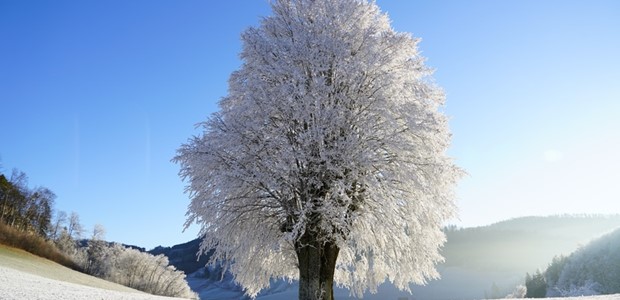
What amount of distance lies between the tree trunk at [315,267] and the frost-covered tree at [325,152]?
0.04m

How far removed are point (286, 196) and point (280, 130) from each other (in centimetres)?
247

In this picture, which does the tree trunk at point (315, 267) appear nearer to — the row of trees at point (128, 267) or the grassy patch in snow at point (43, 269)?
the grassy patch in snow at point (43, 269)

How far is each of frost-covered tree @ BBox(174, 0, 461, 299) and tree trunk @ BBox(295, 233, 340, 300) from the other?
43 mm

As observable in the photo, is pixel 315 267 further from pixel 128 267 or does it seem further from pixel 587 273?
pixel 587 273

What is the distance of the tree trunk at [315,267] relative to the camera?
55.1 ft

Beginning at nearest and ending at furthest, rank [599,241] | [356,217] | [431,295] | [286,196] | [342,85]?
[356,217] < [286,196] < [342,85] < [599,241] < [431,295]

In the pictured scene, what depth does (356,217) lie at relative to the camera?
615 inches

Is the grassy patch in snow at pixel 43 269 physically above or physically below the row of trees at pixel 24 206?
below

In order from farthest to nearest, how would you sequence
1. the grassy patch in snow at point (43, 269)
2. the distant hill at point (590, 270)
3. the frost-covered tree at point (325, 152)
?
the distant hill at point (590, 270) → the grassy patch in snow at point (43, 269) → the frost-covered tree at point (325, 152)

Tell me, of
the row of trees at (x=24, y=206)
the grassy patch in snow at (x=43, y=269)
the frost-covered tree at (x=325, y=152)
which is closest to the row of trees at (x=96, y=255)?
the row of trees at (x=24, y=206)

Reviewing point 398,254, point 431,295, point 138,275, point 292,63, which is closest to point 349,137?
point 292,63

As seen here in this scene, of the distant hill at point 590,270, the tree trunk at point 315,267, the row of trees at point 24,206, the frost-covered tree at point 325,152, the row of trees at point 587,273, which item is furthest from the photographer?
the row of trees at point 587,273

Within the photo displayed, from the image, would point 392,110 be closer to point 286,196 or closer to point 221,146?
point 286,196

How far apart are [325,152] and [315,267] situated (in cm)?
443
